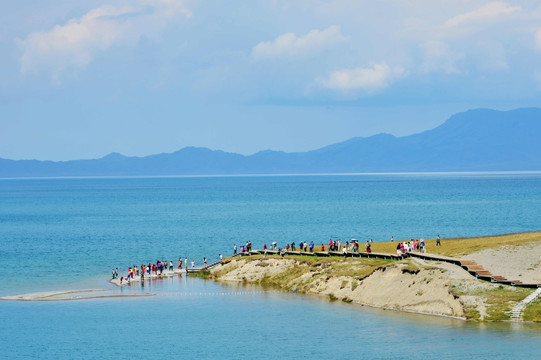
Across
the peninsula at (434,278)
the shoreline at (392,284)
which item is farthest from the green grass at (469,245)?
the shoreline at (392,284)

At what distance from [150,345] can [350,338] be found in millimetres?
13972

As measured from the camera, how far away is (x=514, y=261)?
227 feet

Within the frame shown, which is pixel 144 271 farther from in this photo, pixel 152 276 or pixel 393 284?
pixel 393 284

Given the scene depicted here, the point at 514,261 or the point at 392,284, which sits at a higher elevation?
the point at 514,261

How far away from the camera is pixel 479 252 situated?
73.2 meters

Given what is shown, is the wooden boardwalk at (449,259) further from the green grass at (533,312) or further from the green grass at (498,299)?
the green grass at (533,312)

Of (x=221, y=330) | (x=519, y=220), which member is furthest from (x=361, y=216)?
(x=221, y=330)

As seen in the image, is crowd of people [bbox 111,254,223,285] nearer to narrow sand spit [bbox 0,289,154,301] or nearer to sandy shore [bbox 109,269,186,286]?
sandy shore [bbox 109,269,186,286]

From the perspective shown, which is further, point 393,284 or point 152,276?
point 152,276

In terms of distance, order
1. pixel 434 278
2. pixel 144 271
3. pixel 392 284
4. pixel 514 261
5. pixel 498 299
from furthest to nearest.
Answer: pixel 144 271 → pixel 392 284 → pixel 514 261 → pixel 434 278 → pixel 498 299

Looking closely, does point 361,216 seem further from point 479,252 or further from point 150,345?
point 150,345

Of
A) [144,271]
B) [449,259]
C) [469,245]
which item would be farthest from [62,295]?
[469,245]

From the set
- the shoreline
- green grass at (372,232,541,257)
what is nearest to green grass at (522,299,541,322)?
the shoreline

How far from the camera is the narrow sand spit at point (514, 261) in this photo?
65.9 metres
